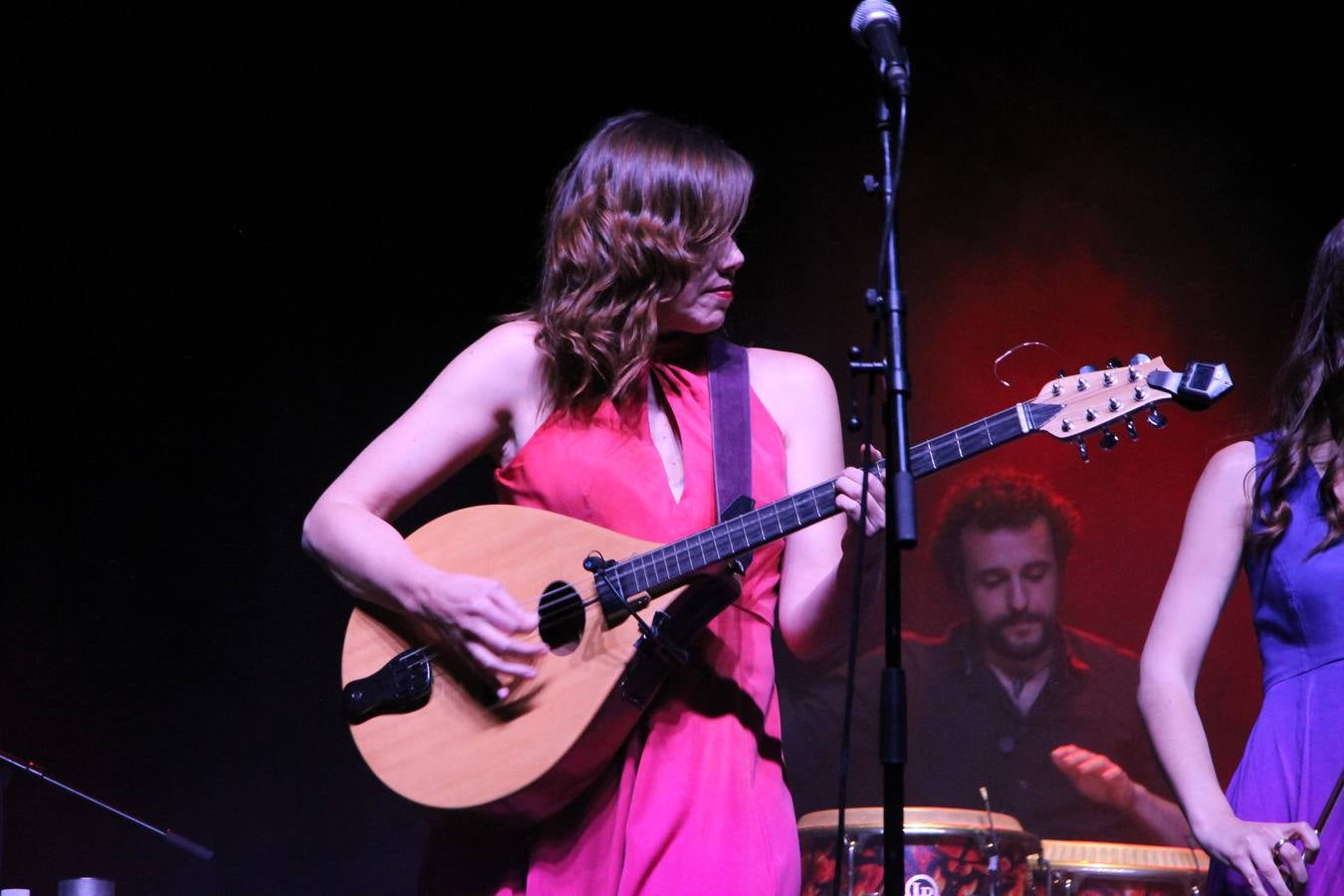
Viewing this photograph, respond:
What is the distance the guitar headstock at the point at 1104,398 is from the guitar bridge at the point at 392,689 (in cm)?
115

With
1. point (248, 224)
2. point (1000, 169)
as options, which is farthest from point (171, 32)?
point (1000, 169)

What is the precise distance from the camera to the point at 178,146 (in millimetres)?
4504

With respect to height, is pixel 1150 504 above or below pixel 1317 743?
above

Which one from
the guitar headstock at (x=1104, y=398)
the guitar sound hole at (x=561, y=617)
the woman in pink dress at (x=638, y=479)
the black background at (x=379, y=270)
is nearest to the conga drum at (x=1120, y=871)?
the black background at (x=379, y=270)

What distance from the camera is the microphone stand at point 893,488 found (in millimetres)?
1703

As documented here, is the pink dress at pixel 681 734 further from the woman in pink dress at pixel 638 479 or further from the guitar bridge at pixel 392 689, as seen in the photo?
the guitar bridge at pixel 392 689

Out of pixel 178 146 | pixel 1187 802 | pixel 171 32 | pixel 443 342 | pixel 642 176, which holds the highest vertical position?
pixel 171 32

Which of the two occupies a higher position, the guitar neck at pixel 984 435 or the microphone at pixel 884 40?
the microphone at pixel 884 40

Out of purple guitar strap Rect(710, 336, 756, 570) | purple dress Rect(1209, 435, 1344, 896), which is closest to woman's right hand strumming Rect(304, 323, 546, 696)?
purple guitar strap Rect(710, 336, 756, 570)

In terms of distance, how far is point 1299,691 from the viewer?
217 cm

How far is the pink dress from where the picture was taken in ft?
6.73

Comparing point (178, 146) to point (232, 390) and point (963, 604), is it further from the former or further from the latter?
point (963, 604)

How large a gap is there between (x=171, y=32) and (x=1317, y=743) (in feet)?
13.1

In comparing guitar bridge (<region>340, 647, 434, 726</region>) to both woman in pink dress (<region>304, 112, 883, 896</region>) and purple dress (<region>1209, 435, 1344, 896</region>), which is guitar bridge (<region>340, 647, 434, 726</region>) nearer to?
woman in pink dress (<region>304, 112, 883, 896</region>)
